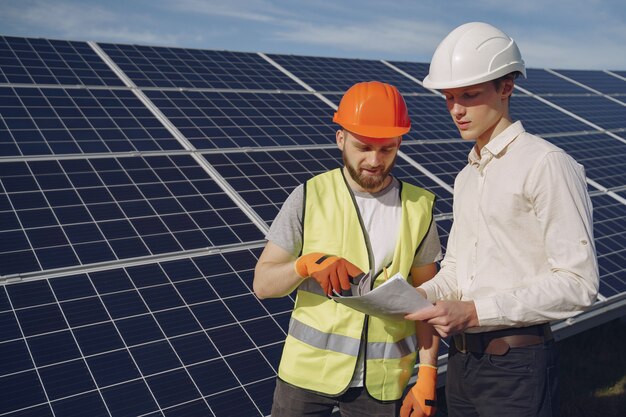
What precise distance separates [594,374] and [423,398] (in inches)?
224

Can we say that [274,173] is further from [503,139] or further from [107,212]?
[503,139]

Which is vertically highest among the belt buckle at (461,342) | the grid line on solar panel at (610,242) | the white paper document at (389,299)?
the white paper document at (389,299)

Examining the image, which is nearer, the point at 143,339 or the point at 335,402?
the point at 335,402

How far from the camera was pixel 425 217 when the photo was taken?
3.26 meters

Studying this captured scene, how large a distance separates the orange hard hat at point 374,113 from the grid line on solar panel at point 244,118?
15.5 ft

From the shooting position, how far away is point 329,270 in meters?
2.80

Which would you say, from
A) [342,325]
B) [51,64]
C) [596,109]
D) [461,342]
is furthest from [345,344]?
[596,109]

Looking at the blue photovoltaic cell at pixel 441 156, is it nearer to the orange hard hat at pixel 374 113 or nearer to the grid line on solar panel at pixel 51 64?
the grid line on solar panel at pixel 51 64

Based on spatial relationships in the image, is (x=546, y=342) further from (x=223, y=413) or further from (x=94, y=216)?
(x=94, y=216)

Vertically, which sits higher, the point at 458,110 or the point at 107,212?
the point at 458,110

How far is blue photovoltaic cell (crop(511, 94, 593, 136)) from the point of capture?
39.6ft

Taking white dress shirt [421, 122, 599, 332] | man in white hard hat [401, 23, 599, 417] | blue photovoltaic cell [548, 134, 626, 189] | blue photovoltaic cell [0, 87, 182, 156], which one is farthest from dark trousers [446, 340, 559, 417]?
blue photovoltaic cell [548, 134, 626, 189]

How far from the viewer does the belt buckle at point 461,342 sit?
2.99m

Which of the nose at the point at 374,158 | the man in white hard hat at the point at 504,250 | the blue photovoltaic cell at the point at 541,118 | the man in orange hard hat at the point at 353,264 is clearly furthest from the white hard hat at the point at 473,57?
the blue photovoltaic cell at the point at 541,118
